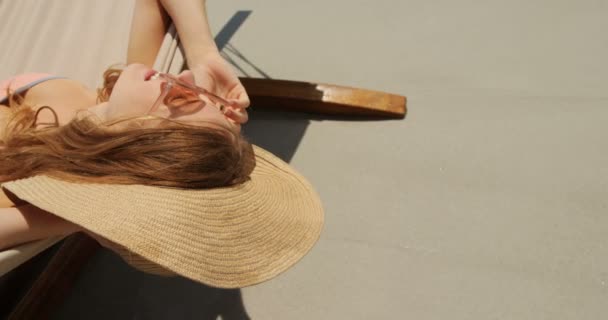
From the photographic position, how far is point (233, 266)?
657 mm

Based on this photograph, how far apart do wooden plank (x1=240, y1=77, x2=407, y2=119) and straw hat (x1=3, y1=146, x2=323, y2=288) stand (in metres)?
0.79

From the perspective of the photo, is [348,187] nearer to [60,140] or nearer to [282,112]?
[282,112]

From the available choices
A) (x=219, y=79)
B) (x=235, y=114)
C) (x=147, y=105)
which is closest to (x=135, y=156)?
(x=147, y=105)

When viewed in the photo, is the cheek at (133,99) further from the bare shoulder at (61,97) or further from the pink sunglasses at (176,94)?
the bare shoulder at (61,97)

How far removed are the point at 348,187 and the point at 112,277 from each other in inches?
25.4

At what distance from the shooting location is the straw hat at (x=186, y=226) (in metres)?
0.60

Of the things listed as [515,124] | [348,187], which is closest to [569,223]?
[515,124]

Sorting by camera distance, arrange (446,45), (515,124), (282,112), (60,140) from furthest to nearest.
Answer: (446,45) → (282,112) → (515,124) → (60,140)

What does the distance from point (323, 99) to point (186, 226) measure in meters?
0.94

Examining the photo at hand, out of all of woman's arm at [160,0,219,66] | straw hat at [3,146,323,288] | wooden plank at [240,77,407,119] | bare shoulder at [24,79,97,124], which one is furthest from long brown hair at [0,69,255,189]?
wooden plank at [240,77,407,119]

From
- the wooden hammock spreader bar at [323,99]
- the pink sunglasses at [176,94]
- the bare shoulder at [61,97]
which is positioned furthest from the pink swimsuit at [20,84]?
the wooden hammock spreader bar at [323,99]

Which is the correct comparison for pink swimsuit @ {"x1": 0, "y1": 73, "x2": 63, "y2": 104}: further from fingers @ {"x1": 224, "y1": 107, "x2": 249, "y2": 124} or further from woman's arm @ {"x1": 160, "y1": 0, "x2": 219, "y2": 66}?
fingers @ {"x1": 224, "y1": 107, "x2": 249, "y2": 124}

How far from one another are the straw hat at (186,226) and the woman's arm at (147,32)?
0.57 meters

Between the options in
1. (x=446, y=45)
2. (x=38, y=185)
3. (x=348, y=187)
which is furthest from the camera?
(x=446, y=45)
